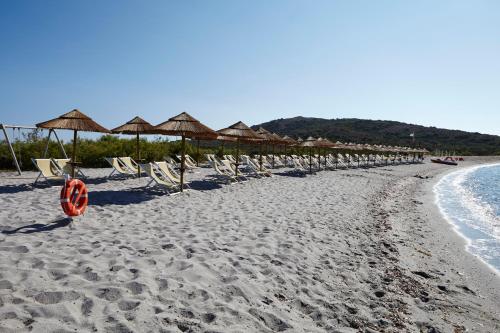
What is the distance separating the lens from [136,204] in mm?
6680

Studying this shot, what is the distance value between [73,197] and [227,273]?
2814 mm

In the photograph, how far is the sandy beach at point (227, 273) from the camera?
2.62 metres

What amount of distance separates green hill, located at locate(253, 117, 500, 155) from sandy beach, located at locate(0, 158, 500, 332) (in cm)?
6638

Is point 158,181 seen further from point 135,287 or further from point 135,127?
point 135,287

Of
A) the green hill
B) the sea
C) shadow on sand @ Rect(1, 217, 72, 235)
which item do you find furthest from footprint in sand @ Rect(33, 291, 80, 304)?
the green hill

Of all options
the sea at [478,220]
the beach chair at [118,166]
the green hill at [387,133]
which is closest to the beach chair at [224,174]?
the beach chair at [118,166]

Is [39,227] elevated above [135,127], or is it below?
below

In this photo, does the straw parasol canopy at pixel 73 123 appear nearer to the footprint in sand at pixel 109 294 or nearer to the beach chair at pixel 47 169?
the beach chair at pixel 47 169

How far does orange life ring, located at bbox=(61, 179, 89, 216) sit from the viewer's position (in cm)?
469

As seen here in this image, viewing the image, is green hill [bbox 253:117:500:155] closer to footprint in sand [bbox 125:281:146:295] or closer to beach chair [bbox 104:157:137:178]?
beach chair [bbox 104:157:137:178]

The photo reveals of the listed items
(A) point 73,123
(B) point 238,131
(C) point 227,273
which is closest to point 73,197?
(C) point 227,273

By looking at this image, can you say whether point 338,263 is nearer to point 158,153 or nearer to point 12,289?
point 12,289

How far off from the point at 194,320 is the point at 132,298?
57cm

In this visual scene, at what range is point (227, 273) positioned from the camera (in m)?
3.47
